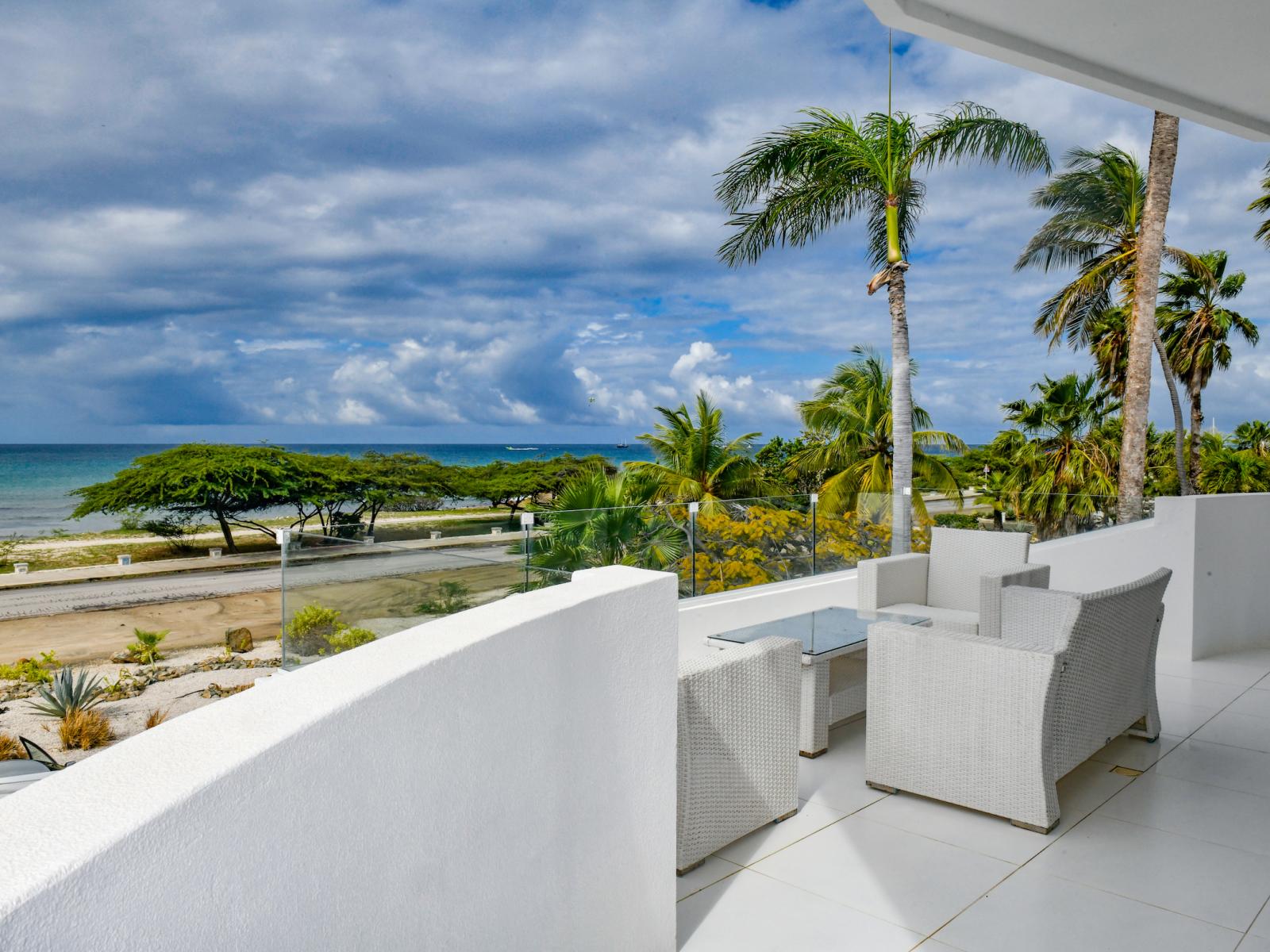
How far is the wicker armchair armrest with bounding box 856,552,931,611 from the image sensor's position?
512 cm

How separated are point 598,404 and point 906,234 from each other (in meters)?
43.9

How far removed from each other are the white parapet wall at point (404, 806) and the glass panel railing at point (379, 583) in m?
Result: 2.81

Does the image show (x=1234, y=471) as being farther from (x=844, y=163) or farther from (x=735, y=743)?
(x=735, y=743)

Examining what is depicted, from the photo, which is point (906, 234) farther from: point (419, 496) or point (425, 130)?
point (425, 130)

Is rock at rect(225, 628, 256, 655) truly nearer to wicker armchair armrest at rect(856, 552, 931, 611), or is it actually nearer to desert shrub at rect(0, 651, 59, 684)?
desert shrub at rect(0, 651, 59, 684)

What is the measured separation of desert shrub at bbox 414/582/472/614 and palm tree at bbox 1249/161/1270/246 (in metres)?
18.1

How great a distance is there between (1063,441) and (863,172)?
9770mm

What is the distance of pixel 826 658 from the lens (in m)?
3.83

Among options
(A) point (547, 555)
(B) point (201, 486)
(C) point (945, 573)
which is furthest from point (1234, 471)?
(B) point (201, 486)

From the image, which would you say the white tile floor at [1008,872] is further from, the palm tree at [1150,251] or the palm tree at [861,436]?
the palm tree at [861,436]

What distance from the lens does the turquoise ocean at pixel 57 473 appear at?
31.0 metres

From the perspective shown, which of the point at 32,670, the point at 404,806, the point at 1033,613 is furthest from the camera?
the point at 32,670

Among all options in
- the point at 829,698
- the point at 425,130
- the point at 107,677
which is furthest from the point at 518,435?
the point at 829,698

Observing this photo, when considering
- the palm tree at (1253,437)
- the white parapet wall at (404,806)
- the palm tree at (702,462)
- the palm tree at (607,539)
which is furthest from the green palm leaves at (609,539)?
the palm tree at (1253,437)
